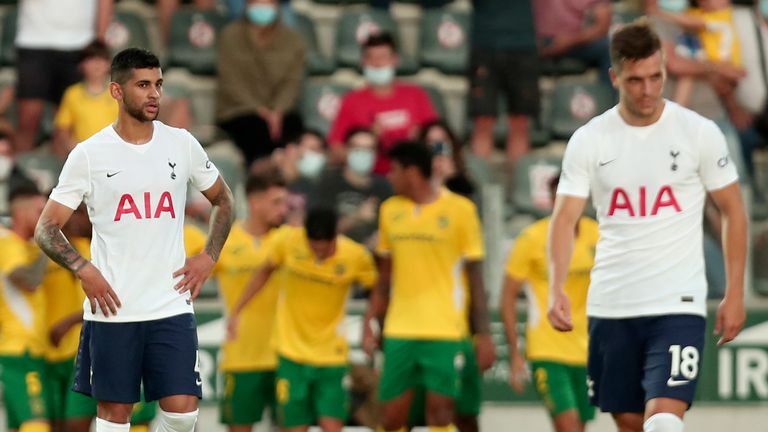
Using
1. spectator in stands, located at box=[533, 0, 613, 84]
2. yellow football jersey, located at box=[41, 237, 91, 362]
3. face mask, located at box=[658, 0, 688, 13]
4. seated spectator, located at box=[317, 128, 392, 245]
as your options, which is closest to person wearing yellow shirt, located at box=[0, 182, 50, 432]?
yellow football jersey, located at box=[41, 237, 91, 362]

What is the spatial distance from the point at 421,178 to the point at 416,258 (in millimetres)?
563

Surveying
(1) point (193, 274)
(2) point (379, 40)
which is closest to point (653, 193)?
(1) point (193, 274)

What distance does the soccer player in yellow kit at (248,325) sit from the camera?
1234 cm

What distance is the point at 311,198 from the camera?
13375mm

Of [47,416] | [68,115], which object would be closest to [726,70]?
[68,115]

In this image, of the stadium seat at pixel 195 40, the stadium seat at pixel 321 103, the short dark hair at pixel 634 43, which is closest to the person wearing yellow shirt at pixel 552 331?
the stadium seat at pixel 321 103

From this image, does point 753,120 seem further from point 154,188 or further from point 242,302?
point 154,188

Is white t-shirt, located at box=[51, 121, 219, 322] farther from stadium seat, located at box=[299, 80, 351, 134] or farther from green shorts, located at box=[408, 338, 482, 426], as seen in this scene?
stadium seat, located at box=[299, 80, 351, 134]

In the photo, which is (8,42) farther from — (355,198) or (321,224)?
(321,224)

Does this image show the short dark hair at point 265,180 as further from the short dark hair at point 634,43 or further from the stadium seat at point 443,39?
the short dark hair at point 634,43

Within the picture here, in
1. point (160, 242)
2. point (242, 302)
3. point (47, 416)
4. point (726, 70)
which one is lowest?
point (47, 416)

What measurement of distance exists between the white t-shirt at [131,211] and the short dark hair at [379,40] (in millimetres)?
5970

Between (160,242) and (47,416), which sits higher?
(160,242)

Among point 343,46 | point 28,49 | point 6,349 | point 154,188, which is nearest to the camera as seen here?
point 154,188
